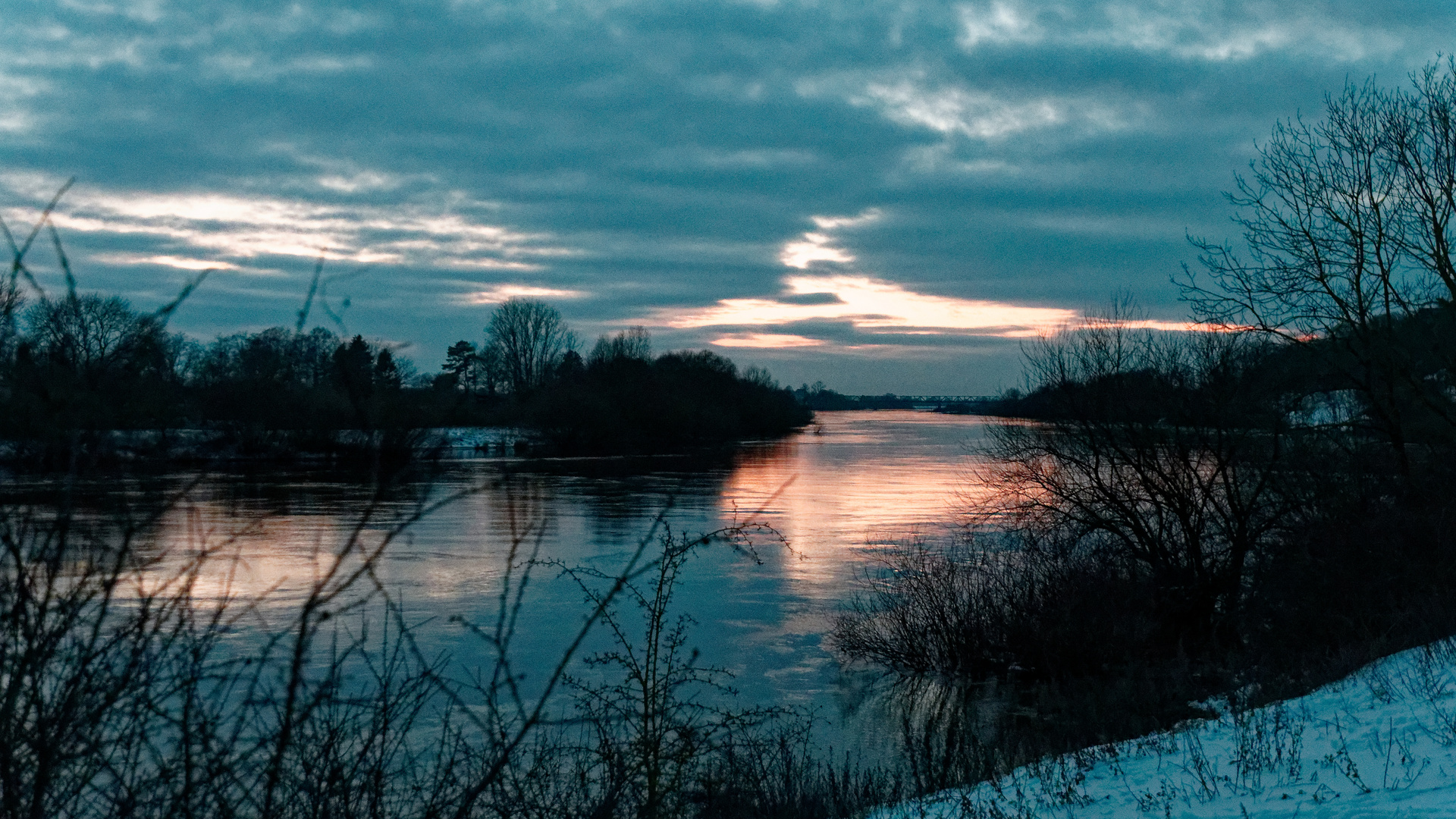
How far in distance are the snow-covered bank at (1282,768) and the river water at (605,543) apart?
105 inches

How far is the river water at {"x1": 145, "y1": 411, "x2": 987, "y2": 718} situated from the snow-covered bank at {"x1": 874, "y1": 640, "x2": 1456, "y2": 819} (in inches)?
105

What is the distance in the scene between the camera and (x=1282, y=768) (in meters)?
6.73

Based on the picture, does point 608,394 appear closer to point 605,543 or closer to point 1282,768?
point 605,543

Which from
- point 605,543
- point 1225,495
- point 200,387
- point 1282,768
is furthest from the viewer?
point 605,543

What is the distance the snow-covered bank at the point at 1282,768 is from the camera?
593cm

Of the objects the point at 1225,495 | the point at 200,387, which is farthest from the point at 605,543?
the point at 200,387

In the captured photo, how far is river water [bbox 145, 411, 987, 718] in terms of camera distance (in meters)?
15.3

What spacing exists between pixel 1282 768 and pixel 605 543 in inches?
813

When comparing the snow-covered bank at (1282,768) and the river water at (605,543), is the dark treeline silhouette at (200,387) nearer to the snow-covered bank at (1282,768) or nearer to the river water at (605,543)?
the river water at (605,543)

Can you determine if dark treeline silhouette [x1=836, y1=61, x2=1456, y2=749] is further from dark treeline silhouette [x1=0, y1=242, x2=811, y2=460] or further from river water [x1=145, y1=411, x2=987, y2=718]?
dark treeline silhouette [x1=0, y1=242, x2=811, y2=460]

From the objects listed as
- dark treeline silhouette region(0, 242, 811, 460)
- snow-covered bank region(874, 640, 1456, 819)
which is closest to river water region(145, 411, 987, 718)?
dark treeline silhouette region(0, 242, 811, 460)

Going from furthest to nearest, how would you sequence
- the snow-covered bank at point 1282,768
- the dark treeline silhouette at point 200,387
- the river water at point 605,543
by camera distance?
the river water at point 605,543
the snow-covered bank at point 1282,768
the dark treeline silhouette at point 200,387

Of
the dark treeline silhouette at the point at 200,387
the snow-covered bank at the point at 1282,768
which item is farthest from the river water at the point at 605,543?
the snow-covered bank at the point at 1282,768

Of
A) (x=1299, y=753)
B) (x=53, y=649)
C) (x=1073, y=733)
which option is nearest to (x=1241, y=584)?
(x=1073, y=733)
